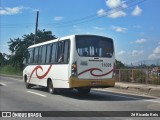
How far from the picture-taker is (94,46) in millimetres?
16734

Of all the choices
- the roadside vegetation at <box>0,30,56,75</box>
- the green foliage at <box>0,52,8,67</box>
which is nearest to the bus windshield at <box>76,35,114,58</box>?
the roadside vegetation at <box>0,30,56,75</box>

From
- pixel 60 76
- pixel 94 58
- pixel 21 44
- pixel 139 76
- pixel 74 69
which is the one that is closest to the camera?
pixel 74 69

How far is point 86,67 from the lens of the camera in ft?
53.7

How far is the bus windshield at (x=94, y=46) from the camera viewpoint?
648 inches

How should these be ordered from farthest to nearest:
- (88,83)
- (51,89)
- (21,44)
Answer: (21,44)
(51,89)
(88,83)

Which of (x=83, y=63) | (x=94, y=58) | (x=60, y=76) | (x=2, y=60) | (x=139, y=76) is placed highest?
(x=2, y=60)

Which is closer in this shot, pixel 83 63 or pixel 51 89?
pixel 83 63

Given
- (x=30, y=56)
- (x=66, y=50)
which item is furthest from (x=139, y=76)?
(x=66, y=50)

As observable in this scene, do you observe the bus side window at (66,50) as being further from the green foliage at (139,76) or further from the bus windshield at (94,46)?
the green foliage at (139,76)

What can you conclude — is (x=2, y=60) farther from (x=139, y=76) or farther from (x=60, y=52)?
(x=60, y=52)

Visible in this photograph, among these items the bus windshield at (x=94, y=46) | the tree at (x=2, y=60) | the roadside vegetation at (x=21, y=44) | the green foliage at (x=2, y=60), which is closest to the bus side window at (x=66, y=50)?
the bus windshield at (x=94, y=46)

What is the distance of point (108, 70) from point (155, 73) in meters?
8.16

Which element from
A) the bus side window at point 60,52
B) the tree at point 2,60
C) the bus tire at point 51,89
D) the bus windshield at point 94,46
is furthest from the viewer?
the tree at point 2,60

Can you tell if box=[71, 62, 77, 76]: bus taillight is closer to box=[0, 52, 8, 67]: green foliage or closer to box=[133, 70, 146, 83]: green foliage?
box=[133, 70, 146, 83]: green foliage
